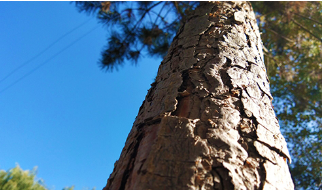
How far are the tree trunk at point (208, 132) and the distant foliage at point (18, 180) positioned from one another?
7.46 ft

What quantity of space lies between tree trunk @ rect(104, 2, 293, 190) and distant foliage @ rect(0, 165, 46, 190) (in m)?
2.27

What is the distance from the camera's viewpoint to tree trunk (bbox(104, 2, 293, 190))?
1.42 feet

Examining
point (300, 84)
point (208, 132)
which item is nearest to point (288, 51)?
point (300, 84)

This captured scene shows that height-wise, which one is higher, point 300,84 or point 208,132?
point 300,84

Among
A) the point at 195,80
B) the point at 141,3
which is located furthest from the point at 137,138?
the point at 141,3

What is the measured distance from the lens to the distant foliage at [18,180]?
7.12 ft

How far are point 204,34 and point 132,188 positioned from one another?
834mm

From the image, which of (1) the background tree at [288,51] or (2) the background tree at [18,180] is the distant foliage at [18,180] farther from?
(1) the background tree at [288,51]

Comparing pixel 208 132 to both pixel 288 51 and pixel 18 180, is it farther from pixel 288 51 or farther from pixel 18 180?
pixel 288 51

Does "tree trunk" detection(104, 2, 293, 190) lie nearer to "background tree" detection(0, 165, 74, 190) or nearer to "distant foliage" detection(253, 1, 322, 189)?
"background tree" detection(0, 165, 74, 190)

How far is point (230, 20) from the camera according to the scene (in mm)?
1200

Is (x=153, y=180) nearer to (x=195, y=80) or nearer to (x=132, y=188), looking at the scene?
(x=132, y=188)

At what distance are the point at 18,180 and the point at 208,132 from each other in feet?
8.77

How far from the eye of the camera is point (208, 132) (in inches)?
20.2
